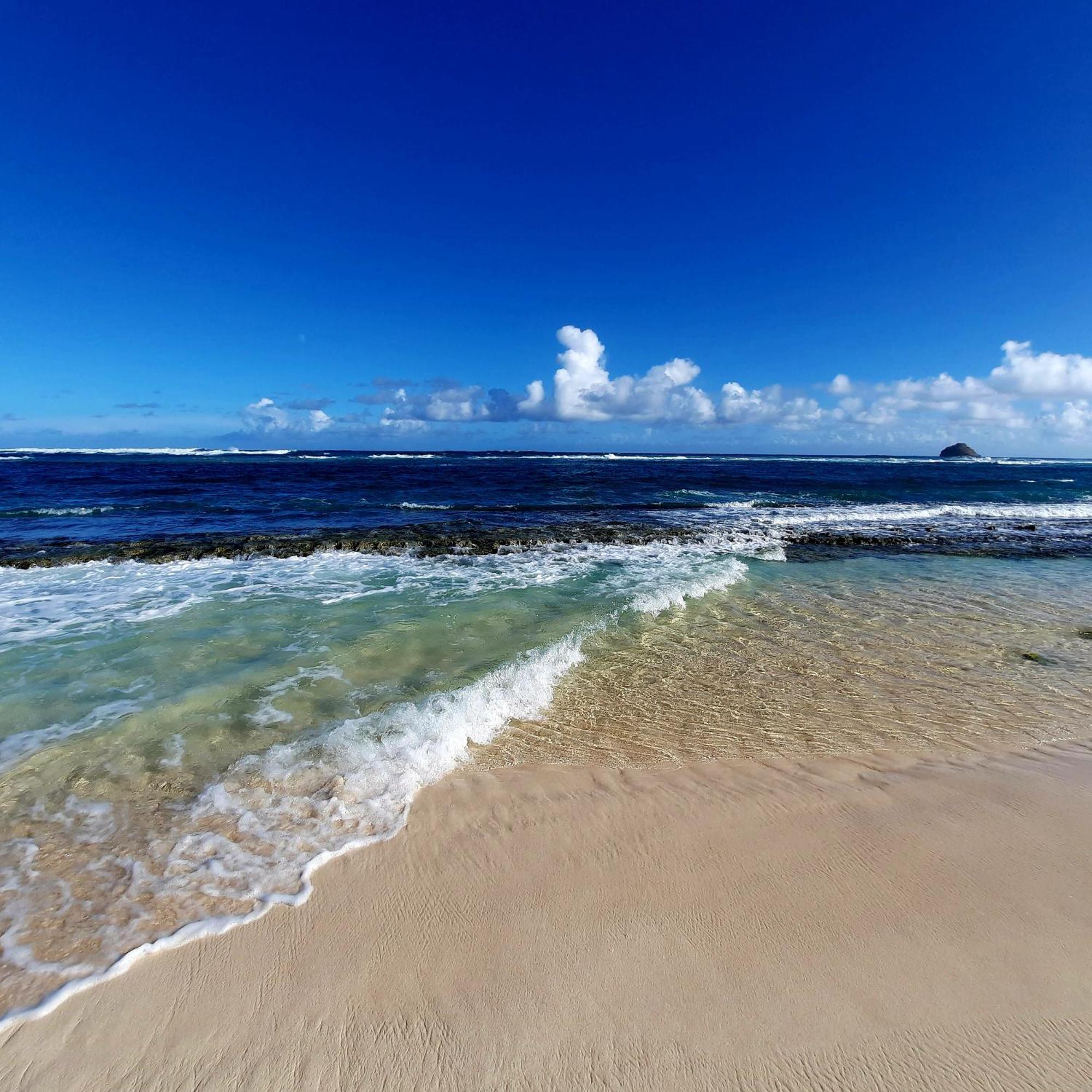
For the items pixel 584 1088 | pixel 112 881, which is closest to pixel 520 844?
pixel 584 1088

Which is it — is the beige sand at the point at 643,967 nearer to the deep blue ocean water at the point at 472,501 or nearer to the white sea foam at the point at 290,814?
the white sea foam at the point at 290,814

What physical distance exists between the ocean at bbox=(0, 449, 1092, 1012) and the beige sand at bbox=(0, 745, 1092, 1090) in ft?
1.35

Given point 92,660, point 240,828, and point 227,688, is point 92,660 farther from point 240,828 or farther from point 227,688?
point 240,828

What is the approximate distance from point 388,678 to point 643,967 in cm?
433

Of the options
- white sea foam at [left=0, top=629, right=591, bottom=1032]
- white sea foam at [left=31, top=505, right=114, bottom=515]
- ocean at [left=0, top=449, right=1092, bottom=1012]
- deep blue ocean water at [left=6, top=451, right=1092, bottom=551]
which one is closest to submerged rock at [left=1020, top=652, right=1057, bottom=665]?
ocean at [left=0, top=449, right=1092, bottom=1012]

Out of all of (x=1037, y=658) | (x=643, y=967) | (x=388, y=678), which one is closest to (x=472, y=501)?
(x=388, y=678)

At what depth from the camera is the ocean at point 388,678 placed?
11.4ft

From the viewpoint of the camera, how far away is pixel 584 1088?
2162 millimetres

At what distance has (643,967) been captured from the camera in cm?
266

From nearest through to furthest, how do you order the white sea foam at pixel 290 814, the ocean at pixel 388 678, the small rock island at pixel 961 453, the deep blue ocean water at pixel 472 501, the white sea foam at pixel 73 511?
the white sea foam at pixel 290 814 < the ocean at pixel 388 678 < the deep blue ocean water at pixel 472 501 < the white sea foam at pixel 73 511 < the small rock island at pixel 961 453

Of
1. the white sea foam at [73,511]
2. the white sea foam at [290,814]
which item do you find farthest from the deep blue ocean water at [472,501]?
the white sea foam at [290,814]

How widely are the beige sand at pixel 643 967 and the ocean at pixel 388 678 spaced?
0.41 m

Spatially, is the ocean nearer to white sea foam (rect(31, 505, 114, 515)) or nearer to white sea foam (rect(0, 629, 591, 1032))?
white sea foam (rect(0, 629, 591, 1032))

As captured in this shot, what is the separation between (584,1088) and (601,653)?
5.08m
